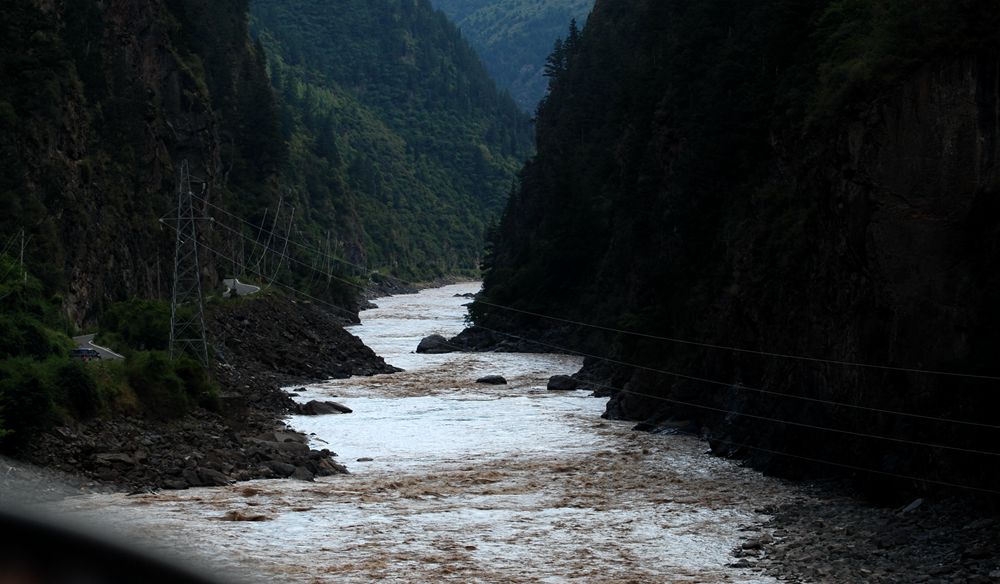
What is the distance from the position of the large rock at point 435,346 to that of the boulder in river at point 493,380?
1989cm

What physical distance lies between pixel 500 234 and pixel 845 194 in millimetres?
99016

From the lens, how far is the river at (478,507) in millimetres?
28766

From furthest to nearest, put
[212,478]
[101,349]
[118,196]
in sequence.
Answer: [118,196] → [101,349] → [212,478]

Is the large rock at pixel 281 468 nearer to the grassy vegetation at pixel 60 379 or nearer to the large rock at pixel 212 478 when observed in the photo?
the large rock at pixel 212 478

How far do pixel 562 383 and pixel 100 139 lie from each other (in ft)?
114

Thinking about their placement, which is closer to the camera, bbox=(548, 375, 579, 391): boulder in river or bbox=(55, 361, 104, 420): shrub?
bbox=(55, 361, 104, 420): shrub

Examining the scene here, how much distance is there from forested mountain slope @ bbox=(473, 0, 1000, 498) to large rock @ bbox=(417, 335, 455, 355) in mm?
14364

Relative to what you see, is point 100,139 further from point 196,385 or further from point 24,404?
point 24,404

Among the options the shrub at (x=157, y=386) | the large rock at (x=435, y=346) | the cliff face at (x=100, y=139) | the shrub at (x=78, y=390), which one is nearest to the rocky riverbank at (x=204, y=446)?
the shrub at (x=78, y=390)

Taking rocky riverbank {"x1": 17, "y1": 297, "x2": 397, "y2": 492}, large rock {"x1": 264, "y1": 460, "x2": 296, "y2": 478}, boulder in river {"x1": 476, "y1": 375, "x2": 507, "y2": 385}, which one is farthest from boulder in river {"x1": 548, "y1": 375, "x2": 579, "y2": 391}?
large rock {"x1": 264, "y1": 460, "x2": 296, "y2": 478}

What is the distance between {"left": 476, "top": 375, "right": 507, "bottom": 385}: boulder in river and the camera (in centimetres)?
7121

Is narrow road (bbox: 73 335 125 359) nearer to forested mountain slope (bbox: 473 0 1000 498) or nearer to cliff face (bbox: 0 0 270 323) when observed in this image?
cliff face (bbox: 0 0 270 323)

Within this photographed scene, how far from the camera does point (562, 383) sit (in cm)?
7056

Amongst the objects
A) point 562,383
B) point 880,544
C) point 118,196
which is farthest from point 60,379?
point 118,196
